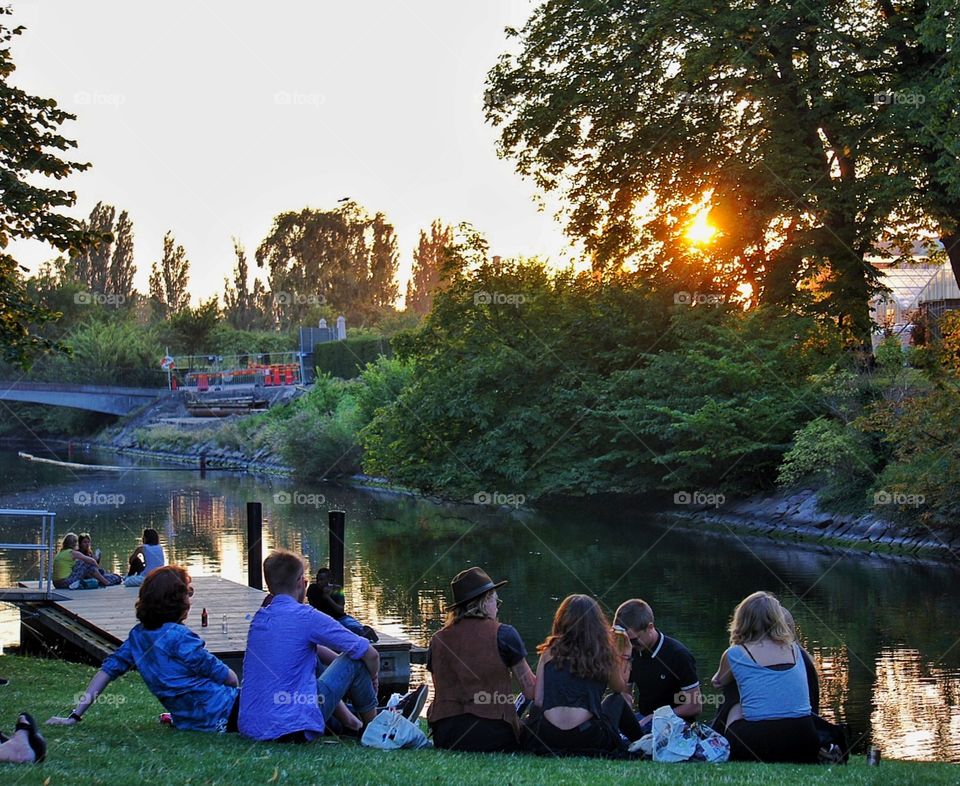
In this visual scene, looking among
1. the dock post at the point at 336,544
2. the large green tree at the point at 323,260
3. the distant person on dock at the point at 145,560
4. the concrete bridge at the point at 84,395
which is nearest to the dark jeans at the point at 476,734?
the dock post at the point at 336,544

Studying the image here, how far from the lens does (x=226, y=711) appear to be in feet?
27.1

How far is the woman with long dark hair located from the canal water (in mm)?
4914

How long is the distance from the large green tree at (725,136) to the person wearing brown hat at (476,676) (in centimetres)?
1931

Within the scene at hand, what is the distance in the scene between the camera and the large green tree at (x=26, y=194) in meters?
13.8

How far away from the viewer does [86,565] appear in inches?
740

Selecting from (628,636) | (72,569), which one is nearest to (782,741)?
(628,636)

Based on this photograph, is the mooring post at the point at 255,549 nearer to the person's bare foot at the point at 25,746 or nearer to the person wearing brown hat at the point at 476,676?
the person wearing brown hat at the point at 476,676

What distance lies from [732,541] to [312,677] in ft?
71.4

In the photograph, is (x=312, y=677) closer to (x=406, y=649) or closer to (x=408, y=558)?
(x=406, y=649)

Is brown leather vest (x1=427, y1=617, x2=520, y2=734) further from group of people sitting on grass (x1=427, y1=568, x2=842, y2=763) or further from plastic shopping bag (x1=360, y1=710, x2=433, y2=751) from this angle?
plastic shopping bag (x1=360, y1=710, x2=433, y2=751)

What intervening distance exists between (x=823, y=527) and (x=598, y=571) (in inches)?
264

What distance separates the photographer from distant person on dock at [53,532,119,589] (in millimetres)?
18516

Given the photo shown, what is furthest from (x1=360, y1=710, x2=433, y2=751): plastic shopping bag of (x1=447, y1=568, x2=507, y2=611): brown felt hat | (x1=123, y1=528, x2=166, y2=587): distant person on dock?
(x1=123, y1=528, x2=166, y2=587): distant person on dock

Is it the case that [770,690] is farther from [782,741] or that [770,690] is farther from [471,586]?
[471,586]
